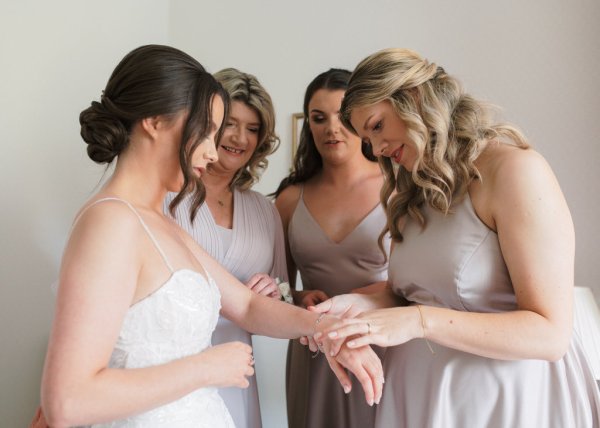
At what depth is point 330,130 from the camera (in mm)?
2260

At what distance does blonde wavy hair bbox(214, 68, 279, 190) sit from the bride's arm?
0.98m

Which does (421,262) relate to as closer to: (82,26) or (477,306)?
(477,306)

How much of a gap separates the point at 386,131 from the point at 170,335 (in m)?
0.79

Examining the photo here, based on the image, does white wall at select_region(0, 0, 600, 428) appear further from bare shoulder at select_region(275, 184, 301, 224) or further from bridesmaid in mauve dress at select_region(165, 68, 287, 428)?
bare shoulder at select_region(275, 184, 301, 224)

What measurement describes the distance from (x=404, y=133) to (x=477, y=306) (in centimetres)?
48

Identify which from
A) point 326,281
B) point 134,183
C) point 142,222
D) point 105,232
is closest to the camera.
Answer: point 105,232

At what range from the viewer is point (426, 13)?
2709 millimetres

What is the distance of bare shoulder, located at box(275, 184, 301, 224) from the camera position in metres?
2.38

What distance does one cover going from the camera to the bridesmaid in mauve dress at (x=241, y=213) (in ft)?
6.45

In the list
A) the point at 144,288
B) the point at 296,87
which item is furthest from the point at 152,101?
the point at 296,87

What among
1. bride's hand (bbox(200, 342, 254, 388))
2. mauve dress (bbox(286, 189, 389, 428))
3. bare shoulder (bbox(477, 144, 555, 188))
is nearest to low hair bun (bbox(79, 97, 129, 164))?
bride's hand (bbox(200, 342, 254, 388))

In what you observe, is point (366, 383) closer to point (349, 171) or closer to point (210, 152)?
point (210, 152)

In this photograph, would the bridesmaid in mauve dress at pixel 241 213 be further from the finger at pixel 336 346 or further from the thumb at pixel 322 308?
the finger at pixel 336 346

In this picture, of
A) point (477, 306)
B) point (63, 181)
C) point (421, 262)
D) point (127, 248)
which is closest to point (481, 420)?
point (477, 306)
